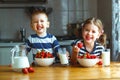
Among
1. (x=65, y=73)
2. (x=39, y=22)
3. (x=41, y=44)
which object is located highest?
(x=39, y=22)

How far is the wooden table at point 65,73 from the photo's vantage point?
1.62m

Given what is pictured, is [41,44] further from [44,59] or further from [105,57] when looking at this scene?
[105,57]

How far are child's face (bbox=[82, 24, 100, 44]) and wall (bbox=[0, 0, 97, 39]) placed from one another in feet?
6.08

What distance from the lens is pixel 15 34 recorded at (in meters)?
3.92

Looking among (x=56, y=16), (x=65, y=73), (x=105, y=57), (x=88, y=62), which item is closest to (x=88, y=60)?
(x=88, y=62)

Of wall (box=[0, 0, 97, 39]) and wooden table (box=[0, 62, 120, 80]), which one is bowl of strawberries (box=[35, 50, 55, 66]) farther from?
wall (box=[0, 0, 97, 39])

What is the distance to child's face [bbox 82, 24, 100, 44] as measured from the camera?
2113 millimetres

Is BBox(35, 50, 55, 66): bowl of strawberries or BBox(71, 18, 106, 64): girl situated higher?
BBox(71, 18, 106, 64): girl

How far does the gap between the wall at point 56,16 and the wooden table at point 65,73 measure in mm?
1983

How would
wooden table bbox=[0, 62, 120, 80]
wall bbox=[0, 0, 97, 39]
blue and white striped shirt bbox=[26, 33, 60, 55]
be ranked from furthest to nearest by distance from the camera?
wall bbox=[0, 0, 97, 39]
blue and white striped shirt bbox=[26, 33, 60, 55]
wooden table bbox=[0, 62, 120, 80]

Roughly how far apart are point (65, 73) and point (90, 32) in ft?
1.57

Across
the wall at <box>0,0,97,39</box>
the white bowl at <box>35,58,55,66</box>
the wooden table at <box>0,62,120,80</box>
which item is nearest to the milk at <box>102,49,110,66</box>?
the wooden table at <box>0,62,120,80</box>

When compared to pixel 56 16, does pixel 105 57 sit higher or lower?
lower

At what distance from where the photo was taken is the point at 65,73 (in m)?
1.75
